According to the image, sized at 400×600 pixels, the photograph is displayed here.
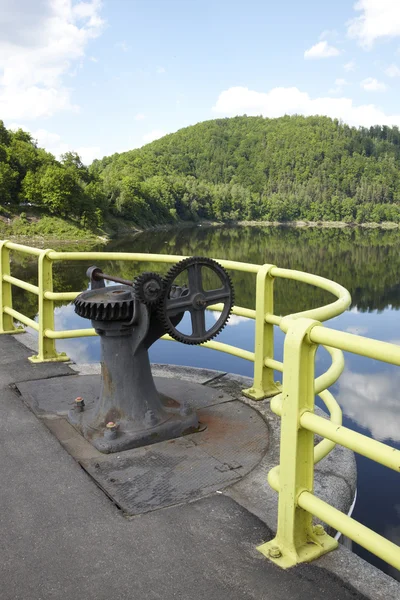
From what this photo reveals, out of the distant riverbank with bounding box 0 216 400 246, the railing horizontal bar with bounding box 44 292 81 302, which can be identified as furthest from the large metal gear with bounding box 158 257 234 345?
the distant riverbank with bounding box 0 216 400 246

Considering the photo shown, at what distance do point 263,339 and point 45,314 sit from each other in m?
2.03

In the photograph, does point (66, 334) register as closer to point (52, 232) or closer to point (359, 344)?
point (359, 344)

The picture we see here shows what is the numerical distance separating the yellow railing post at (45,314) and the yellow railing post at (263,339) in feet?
6.15

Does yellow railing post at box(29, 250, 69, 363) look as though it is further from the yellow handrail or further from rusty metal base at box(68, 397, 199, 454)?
the yellow handrail

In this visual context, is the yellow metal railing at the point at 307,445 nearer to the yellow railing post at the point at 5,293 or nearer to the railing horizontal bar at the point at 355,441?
the railing horizontal bar at the point at 355,441

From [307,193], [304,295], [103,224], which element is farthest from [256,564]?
[307,193]

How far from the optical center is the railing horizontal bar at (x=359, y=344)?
164 centimetres

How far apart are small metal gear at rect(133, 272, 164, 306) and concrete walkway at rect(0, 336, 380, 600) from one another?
94cm

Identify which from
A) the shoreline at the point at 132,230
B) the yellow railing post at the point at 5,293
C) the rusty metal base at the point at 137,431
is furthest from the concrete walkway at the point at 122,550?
the shoreline at the point at 132,230

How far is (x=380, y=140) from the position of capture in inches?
7175

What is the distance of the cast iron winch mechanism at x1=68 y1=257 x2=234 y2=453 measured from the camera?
10.2 ft

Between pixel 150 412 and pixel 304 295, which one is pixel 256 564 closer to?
pixel 150 412

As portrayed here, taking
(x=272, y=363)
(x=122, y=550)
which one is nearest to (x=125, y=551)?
(x=122, y=550)

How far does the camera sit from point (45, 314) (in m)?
4.84
